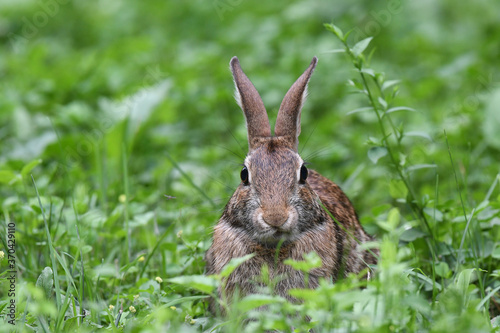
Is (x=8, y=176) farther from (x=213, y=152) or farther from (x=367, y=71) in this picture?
(x=367, y=71)

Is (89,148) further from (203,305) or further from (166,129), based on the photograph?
(203,305)

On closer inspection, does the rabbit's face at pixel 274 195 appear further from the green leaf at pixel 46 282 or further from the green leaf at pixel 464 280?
the green leaf at pixel 46 282

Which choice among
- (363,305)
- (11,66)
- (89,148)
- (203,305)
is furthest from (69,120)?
(363,305)

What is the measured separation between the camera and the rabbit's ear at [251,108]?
4262 millimetres

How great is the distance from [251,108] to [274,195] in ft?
2.57

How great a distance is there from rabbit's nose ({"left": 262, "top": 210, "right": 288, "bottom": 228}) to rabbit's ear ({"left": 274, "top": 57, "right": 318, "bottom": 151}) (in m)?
0.75

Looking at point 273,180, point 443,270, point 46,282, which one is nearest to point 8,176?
point 46,282

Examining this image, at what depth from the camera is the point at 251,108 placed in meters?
4.27

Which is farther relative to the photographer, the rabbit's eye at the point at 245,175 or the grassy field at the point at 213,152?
the rabbit's eye at the point at 245,175

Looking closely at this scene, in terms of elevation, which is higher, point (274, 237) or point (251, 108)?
point (251, 108)

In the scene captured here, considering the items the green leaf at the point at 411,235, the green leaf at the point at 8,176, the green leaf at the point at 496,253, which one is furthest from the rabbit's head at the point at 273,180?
the green leaf at the point at 8,176

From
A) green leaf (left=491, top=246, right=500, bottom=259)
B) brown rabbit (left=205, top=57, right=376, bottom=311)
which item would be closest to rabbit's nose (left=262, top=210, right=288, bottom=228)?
brown rabbit (left=205, top=57, right=376, bottom=311)

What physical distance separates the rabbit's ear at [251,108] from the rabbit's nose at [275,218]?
2.50 ft

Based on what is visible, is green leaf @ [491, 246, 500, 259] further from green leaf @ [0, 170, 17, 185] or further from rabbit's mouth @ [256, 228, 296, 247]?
green leaf @ [0, 170, 17, 185]
